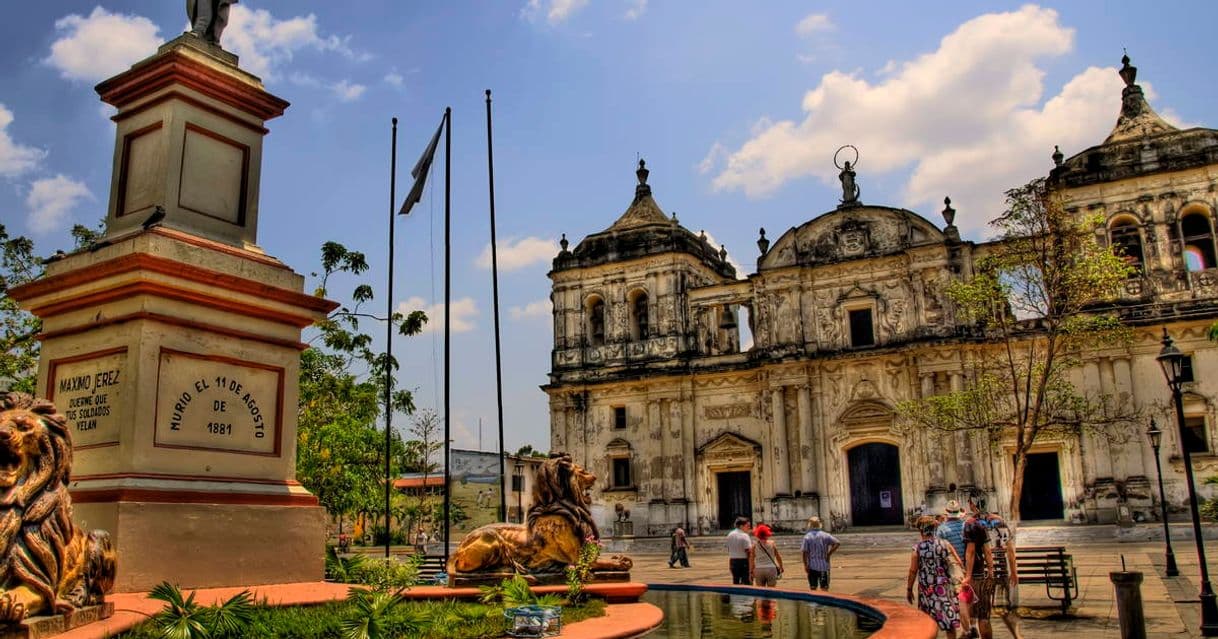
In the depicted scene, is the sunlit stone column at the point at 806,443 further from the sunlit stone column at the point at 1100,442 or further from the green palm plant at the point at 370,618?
the green palm plant at the point at 370,618

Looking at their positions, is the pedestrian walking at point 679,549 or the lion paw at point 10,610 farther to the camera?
the pedestrian walking at point 679,549

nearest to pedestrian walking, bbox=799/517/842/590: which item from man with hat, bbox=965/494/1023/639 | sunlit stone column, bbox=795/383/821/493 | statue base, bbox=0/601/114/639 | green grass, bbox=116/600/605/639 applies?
man with hat, bbox=965/494/1023/639

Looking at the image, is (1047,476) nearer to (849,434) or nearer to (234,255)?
(849,434)

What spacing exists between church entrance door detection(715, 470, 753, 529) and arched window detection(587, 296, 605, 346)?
6.78 m

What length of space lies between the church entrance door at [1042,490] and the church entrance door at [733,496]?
24.5 ft

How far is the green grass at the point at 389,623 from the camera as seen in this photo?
4395mm

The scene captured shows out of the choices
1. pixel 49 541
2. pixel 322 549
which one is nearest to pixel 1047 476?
pixel 322 549

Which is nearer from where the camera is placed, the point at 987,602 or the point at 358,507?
the point at 987,602

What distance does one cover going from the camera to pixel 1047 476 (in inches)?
1028

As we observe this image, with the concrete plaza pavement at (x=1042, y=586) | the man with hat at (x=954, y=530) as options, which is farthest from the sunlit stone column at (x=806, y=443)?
the man with hat at (x=954, y=530)

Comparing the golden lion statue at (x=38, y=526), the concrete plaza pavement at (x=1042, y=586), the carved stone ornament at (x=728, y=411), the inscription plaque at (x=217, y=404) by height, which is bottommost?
the concrete plaza pavement at (x=1042, y=586)

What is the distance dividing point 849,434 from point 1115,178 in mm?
10759

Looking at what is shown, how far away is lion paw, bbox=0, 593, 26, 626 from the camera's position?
3.81 meters

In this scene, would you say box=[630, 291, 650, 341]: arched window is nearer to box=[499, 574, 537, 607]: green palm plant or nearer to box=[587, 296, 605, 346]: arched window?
box=[587, 296, 605, 346]: arched window
